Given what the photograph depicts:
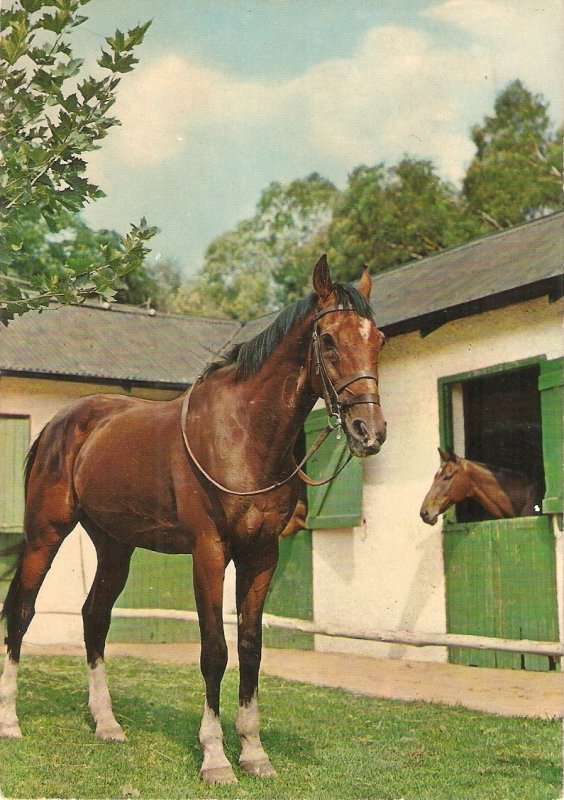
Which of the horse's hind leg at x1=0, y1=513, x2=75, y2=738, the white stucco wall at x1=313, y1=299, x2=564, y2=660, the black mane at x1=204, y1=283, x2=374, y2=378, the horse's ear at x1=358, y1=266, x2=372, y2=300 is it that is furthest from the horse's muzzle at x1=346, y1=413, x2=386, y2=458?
the white stucco wall at x1=313, y1=299, x2=564, y2=660

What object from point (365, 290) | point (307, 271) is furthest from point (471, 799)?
point (307, 271)

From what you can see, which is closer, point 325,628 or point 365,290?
point 365,290

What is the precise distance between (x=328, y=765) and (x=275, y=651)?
208 inches

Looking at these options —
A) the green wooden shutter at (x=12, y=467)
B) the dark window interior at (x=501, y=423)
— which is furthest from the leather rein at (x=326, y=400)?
the green wooden shutter at (x=12, y=467)

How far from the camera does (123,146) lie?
6.21 m

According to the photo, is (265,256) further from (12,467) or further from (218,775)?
(218,775)

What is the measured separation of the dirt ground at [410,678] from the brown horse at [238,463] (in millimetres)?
2317

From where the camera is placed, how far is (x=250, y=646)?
13.7 feet

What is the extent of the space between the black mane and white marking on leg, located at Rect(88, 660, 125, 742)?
1.94 m

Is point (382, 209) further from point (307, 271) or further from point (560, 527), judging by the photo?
point (560, 527)

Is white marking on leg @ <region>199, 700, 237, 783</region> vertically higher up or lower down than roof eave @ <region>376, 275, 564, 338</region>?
lower down

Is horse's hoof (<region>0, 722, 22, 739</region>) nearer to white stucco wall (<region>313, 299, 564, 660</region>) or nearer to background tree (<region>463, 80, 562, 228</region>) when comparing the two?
white stucco wall (<region>313, 299, 564, 660</region>)

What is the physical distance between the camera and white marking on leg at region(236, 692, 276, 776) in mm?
3977

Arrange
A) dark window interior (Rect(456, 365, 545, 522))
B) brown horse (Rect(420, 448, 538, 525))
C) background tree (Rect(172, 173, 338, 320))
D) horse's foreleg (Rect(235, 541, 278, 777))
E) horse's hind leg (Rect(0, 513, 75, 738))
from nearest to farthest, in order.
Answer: horse's foreleg (Rect(235, 541, 278, 777))
horse's hind leg (Rect(0, 513, 75, 738))
brown horse (Rect(420, 448, 538, 525))
dark window interior (Rect(456, 365, 545, 522))
background tree (Rect(172, 173, 338, 320))
